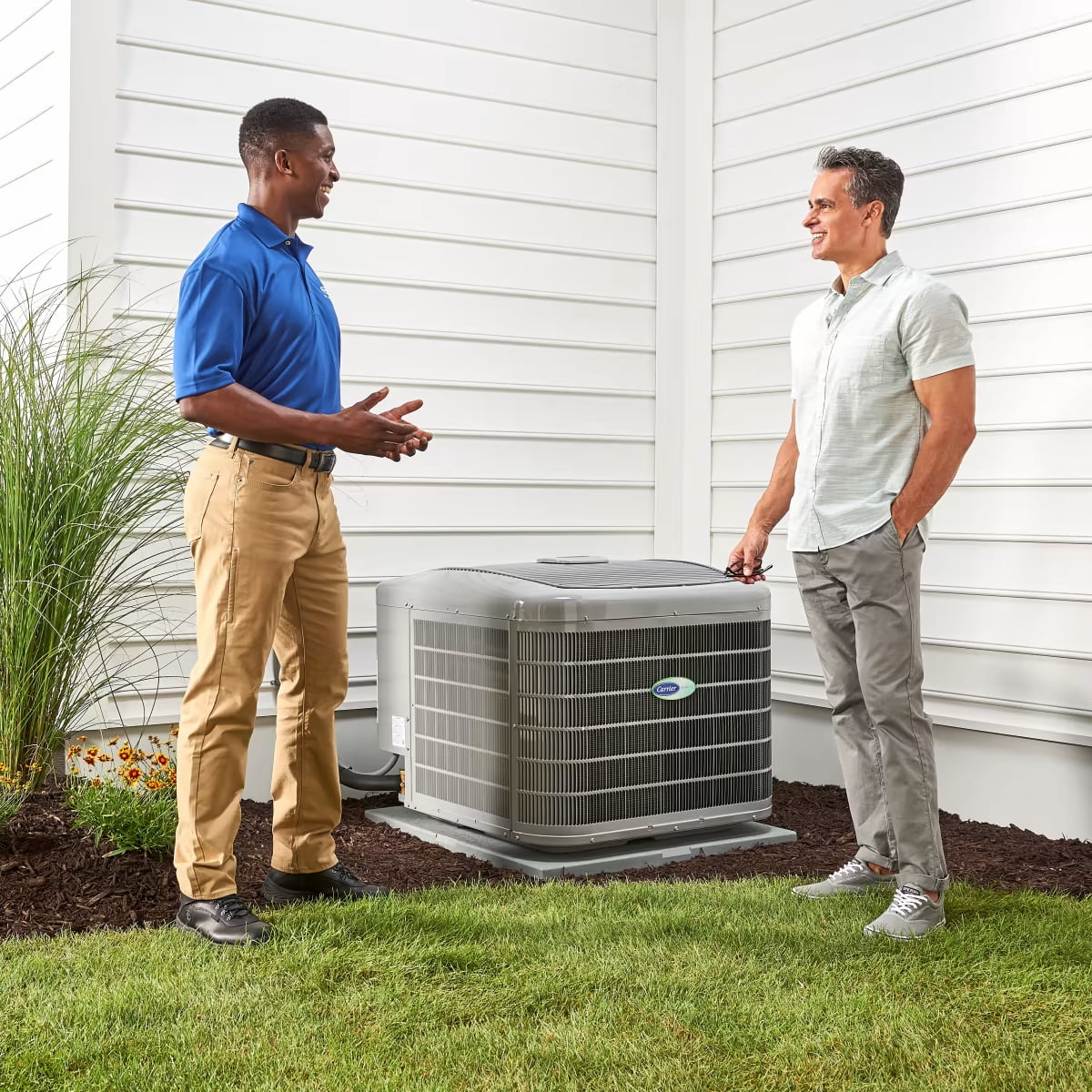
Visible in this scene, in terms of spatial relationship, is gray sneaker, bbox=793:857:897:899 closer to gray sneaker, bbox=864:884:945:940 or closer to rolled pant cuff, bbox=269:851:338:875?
gray sneaker, bbox=864:884:945:940

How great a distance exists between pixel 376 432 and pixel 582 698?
1.01 meters

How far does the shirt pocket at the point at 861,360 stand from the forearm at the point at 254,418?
1146 millimetres

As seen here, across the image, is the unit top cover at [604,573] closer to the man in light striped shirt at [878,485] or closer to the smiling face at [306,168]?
the man in light striped shirt at [878,485]

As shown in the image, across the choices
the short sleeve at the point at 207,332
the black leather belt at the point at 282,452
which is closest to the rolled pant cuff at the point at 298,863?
the black leather belt at the point at 282,452

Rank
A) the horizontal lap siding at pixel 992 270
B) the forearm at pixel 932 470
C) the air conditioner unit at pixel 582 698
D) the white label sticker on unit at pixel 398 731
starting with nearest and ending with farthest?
1. the forearm at pixel 932 470
2. the air conditioner unit at pixel 582 698
3. the horizontal lap siding at pixel 992 270
4. the white label sticker on unit at pixel 398 731

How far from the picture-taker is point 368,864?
11.6 feet

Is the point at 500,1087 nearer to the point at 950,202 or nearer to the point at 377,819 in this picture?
the point at 377,819

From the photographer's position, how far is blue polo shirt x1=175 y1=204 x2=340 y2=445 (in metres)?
2.74

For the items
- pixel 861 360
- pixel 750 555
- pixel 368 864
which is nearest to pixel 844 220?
pixel 861 360

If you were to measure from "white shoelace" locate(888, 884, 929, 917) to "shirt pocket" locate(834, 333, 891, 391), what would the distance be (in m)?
1.11

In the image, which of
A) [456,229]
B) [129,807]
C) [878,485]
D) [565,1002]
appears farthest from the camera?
[456,229]

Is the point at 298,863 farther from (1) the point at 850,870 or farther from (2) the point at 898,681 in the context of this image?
(2) the point at 898,681

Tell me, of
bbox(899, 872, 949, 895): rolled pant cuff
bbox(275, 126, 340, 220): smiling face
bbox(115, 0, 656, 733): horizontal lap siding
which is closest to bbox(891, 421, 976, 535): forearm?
bbox(899, 872, 949, 895): rolled pant cuff

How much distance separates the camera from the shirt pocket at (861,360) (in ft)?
9.63
